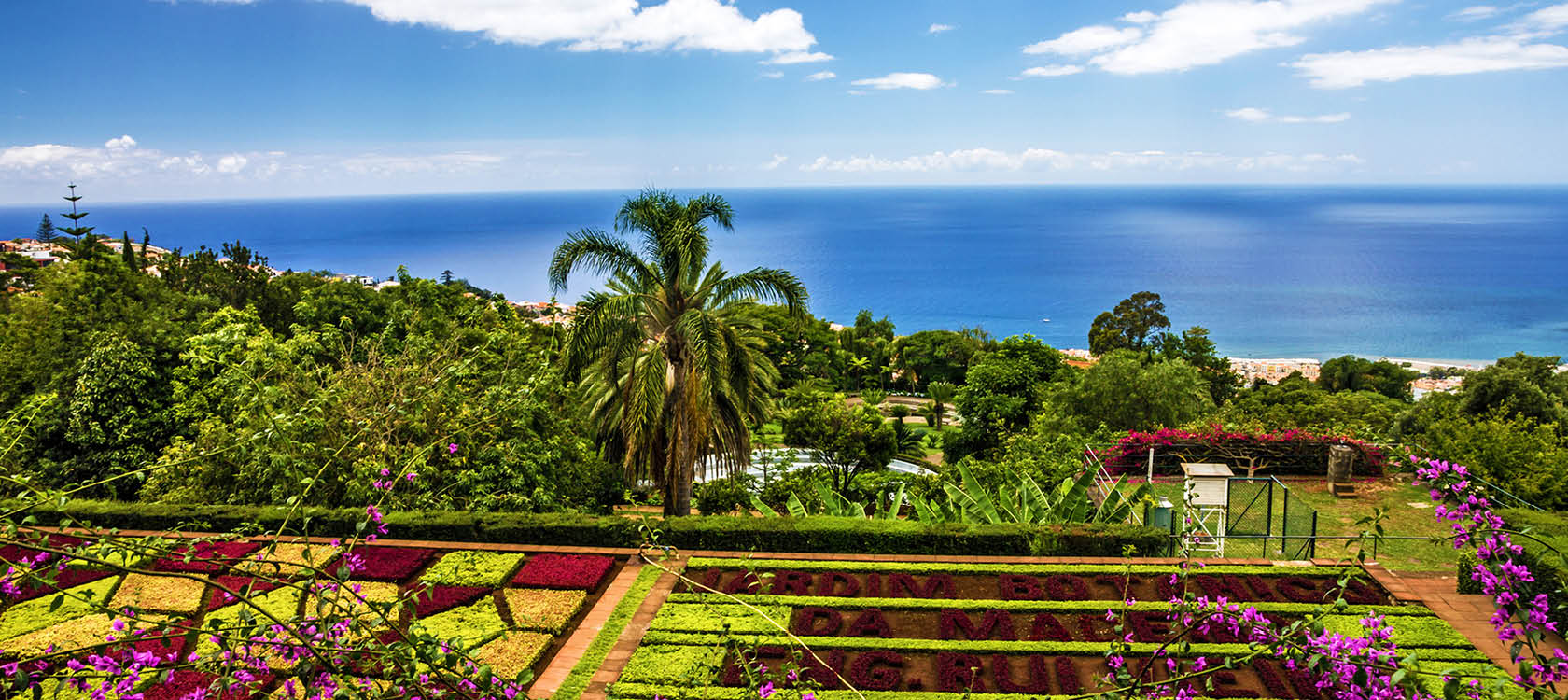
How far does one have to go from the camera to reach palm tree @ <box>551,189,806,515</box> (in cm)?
1391

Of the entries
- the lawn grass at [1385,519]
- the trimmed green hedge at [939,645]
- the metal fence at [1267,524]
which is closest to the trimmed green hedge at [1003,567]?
the metal fence at [1267,524]

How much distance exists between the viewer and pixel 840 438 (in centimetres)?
2658

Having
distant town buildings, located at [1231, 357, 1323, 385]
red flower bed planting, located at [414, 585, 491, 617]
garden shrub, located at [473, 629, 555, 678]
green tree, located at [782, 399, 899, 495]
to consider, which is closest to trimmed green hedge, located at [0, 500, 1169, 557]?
red flower bed planting, located at [414, 585, 491, 617]

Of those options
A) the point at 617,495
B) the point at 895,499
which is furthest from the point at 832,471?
the point at 895,499

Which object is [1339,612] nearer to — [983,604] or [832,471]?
[983,604]

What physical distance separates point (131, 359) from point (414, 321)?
5.04 metres

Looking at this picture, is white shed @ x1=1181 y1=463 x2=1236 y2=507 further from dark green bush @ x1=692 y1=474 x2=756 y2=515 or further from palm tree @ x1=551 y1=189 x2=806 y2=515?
dark green bush @ x1=692 y1=474 x2=756 y2=515

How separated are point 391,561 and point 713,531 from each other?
4.37 m

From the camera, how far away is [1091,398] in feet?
90.5

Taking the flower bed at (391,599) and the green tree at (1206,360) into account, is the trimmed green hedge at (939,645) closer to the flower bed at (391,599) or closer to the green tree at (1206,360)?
the flower bed at (391,599)

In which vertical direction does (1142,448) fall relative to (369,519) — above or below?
below

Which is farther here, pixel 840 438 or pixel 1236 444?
pixel 840 438

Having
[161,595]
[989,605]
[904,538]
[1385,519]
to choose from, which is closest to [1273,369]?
[1385,519]

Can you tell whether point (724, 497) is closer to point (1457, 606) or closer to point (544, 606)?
point (544, 606)
